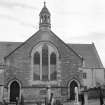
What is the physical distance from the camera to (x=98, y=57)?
5916 cm

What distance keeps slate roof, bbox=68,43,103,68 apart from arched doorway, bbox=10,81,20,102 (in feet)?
62.8

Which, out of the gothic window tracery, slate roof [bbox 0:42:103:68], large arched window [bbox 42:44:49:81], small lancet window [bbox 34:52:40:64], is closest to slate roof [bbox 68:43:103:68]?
slate roof [bbox 0:42:103:68]

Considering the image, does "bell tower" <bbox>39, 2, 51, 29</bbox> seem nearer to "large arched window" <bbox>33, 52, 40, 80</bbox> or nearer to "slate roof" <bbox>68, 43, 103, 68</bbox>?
"large arched window" <bbox>33, 52, 40, 80</bbox>

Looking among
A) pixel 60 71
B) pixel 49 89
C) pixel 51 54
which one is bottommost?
pixel 49 89

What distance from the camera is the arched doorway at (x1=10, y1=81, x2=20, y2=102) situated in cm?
4297

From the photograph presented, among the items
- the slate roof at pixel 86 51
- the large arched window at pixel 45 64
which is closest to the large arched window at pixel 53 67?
the large arched window at pixel 45 64

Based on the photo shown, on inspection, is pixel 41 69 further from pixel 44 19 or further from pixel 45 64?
pixel 44 19

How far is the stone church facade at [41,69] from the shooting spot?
43.3m

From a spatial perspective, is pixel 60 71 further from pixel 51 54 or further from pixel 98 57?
pixel 98 57

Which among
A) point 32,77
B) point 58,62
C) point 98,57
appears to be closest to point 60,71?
point 58,62

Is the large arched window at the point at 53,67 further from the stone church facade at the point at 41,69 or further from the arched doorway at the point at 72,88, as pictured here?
the arched doorway at the point at 72,88

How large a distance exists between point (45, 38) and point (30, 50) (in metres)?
3.33

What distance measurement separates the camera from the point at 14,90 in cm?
4328

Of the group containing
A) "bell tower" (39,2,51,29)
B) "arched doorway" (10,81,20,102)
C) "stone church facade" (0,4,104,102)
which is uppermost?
"bell tower" (39,2,51,29)
